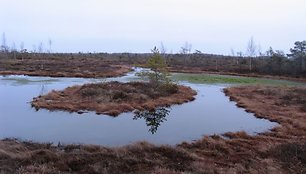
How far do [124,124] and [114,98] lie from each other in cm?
935

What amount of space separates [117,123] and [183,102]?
11.8 meters

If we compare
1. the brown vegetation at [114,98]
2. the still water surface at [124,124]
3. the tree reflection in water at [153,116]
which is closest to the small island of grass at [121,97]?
the brown vegetation at [114,98]

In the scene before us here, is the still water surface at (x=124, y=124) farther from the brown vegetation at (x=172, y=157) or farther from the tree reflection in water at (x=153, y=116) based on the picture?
the brown vegetation at (x=172, y=157)

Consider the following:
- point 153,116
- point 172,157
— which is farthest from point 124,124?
point 172,157

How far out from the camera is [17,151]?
16.0 m

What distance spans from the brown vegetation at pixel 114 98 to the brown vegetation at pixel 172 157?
10850 mm

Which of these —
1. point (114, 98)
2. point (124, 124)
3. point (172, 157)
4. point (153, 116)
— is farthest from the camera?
point (114, 98)

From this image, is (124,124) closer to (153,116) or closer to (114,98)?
(153,116)

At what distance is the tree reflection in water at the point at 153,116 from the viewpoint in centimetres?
2442

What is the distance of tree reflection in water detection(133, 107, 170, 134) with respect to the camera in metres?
24.4

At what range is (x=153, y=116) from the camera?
90.3 ft

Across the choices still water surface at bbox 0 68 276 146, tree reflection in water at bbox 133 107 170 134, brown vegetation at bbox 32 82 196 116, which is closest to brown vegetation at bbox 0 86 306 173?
still water surface at bbox 0 68 276 146

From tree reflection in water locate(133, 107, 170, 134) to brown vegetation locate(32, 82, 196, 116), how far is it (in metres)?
1.13

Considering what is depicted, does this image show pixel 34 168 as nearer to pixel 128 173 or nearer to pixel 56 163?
pixel 56 163
